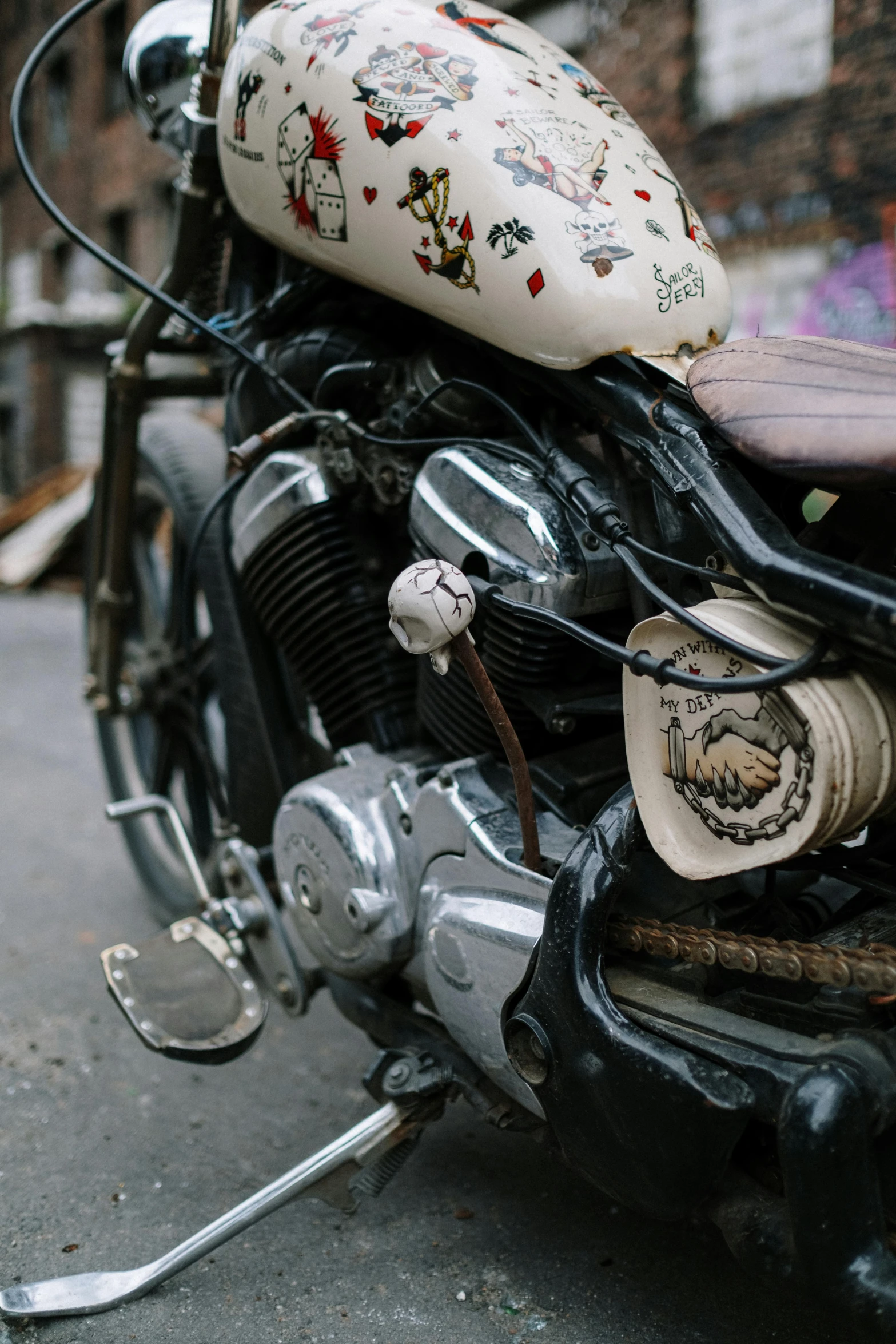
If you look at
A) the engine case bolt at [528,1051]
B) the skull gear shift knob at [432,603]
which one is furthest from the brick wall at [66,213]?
the engine case bolt at [528,1051]

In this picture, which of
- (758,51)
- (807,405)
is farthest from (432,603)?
(758,51)

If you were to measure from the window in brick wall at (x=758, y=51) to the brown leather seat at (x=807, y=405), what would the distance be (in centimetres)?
579

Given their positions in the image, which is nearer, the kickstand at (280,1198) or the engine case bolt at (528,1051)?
the engine case bolt at (528,1051)

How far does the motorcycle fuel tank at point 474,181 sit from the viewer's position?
150 cm

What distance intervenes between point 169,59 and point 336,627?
1143 millimetres

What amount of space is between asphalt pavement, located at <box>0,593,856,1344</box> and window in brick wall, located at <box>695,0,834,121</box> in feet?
19.0

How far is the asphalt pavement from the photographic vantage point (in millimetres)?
1631

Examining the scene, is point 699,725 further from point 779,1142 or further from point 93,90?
point 93,90

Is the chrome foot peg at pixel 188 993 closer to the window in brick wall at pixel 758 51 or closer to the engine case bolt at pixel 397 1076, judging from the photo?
the engine case bolt at pixel 397 1076

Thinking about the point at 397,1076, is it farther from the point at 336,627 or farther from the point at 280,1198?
the point at 336,627

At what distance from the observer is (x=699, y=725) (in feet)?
4.08

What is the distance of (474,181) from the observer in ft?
5.03

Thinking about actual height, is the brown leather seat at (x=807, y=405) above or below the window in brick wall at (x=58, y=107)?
above

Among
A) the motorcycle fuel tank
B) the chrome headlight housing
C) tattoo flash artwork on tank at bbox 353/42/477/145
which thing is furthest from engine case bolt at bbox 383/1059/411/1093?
the chrome headlight housing
